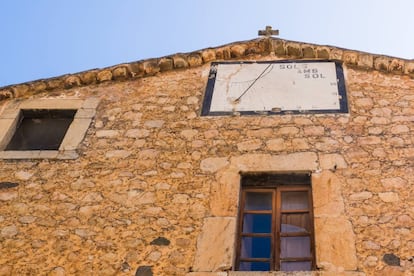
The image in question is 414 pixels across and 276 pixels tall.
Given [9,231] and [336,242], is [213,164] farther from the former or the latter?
[9,231]

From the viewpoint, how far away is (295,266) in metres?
4.32

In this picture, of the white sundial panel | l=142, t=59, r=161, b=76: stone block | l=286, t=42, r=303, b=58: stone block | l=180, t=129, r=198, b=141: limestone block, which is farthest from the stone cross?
l=180, t=129, r=198, b=141: limestone block

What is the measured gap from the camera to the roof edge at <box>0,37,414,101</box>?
6387mm

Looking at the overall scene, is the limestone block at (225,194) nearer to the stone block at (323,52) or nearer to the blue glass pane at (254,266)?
the blue glass pane at (254,266)

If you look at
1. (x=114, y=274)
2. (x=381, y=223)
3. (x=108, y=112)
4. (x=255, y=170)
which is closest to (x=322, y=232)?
(x=381, y=223)

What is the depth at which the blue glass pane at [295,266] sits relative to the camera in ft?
14.1

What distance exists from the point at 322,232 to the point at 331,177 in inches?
24.4

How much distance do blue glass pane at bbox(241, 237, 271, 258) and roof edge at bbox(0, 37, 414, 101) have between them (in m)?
2.58

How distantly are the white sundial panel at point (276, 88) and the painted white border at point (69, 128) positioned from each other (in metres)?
1.35

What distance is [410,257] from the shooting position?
13.5 ft

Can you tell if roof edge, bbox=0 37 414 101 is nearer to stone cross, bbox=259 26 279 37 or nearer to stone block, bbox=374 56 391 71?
stone cross, bbox=259 26 279 37

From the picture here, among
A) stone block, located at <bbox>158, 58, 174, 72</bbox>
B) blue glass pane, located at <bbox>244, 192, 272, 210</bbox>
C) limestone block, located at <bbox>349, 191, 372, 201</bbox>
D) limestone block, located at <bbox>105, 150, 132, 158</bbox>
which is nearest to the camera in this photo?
limestone block, located at <bbox>349, 191, 372, 201</bbox>

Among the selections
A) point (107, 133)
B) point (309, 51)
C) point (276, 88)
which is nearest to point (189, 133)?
point (107, 133)

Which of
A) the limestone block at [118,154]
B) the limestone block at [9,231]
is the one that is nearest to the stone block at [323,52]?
the limestone block at [118,154]
